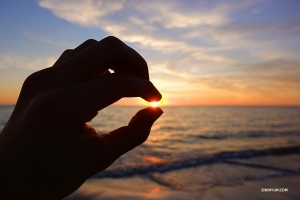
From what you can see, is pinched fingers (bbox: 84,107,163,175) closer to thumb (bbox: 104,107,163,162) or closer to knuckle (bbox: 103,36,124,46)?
thumb (bbox: 104,107,163,162)

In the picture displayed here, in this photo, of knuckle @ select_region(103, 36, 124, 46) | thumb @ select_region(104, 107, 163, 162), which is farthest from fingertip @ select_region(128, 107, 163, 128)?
knuckle @ select_region(103, 36, 124, 46)

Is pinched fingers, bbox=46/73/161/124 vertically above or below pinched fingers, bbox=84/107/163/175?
above

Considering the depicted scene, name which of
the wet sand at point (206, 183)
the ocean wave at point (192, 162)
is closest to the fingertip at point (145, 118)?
the wet sand at point (206, 183)

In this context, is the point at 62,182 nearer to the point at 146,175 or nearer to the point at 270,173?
the point at 146,175

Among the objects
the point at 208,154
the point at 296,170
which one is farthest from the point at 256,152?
the point at 296,170

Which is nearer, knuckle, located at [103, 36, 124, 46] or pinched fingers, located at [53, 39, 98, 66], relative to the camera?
knuckle, located at [103, 36, 124, 46]

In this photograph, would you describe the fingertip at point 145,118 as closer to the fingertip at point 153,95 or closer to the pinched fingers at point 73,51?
the fingertip at point 153,95

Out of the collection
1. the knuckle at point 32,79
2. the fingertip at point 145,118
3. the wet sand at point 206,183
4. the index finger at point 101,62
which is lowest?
the wet sand at point 206,183

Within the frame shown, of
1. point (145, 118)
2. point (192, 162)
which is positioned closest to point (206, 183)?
point (192, 162)
